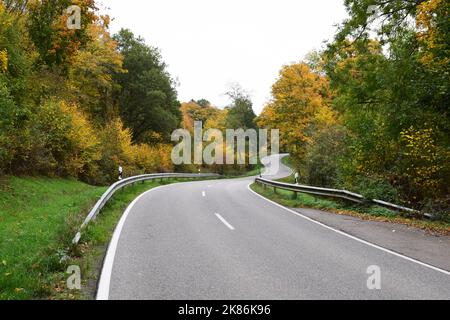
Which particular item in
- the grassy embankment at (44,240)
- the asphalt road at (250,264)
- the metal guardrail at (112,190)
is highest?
the metal guardrail at (112,190)

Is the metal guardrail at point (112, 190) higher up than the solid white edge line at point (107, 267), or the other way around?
the metal guardrail at point (112, 190)

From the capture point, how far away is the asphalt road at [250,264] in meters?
6.07

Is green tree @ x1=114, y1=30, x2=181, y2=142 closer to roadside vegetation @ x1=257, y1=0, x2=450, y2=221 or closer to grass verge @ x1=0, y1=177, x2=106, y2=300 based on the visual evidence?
grass verge @ x1=0, y1=177, x2=106, y2=300

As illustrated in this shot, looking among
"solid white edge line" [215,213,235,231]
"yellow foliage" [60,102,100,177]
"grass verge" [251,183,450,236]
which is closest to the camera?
"solid white edge line" [215,213,235,231]

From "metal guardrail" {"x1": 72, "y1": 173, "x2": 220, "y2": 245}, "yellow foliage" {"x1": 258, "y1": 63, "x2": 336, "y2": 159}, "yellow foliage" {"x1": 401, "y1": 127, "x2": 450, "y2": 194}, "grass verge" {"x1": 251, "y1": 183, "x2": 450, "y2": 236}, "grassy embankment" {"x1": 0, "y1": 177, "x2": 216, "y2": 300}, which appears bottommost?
"grass verge" {"x1": 251, "y1": 183, "x2": 450, "y2": 236}

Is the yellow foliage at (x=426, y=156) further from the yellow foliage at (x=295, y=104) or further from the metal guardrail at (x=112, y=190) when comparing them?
the yellow foliage at (x=295, y=104)

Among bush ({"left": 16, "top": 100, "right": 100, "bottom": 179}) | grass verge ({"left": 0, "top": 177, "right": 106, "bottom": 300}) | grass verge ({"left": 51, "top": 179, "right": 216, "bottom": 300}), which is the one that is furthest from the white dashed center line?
bush ({"left": 16, "top": 100, "right": 100, "bottom": 179})

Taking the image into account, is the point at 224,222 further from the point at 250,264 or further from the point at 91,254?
the point at 91,254

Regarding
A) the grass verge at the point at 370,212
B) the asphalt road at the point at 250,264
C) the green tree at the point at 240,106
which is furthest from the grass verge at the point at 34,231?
the green tree at the point at 240,106

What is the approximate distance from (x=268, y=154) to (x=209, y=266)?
82321 millimetres

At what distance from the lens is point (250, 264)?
301 inches

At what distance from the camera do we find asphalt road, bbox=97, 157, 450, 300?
19.9 feet

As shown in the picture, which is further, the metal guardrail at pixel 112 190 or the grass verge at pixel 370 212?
the grass verge at pixel 370 212
